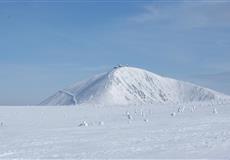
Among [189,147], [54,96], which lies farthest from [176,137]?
[54,96]

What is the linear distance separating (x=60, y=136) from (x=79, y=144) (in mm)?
3426

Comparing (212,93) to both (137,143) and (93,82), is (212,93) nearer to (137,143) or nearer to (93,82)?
(93,82)

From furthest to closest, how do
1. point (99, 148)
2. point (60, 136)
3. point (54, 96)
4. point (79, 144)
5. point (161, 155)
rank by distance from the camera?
point (54, 96)
point (60, 136)
point (79, 144)
point (99, 148)
point (161, 155)

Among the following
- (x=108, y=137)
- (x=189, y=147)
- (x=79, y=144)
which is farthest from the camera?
(x=108, y=137)

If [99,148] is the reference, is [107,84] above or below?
above

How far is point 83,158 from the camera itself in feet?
47.3

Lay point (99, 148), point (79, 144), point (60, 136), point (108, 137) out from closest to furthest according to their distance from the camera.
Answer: point (99, 148) < point (79, 144) < point (108, 137) < point (60, 136)

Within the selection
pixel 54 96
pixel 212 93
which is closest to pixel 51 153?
pixel 54 96

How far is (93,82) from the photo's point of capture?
177 metres

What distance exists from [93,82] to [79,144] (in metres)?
159

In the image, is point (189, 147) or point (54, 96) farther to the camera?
point (54, 96)

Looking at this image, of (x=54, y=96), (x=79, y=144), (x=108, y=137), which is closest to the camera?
(x=79, y=144)

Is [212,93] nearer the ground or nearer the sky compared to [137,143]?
nearer the sky

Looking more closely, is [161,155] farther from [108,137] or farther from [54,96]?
[54,96]
